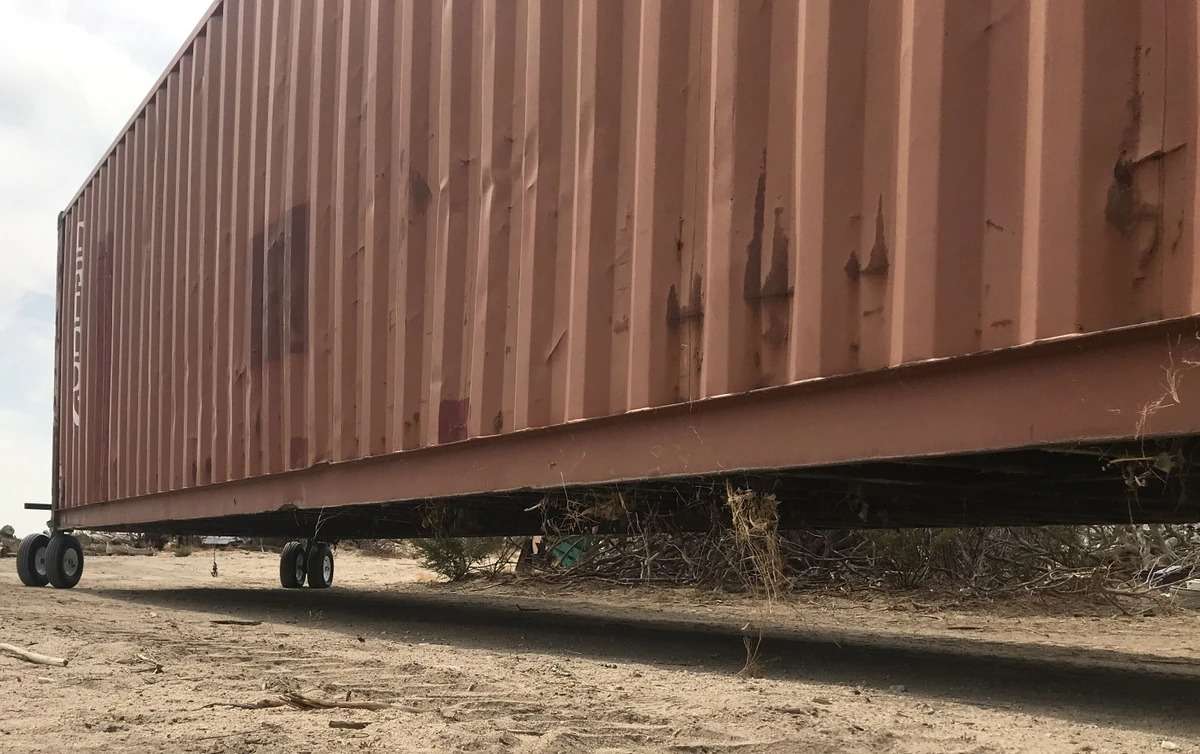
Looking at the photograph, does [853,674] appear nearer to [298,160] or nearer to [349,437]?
[349,437]

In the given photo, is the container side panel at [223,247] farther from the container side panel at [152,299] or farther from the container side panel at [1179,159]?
the container side panel at [1179,159]

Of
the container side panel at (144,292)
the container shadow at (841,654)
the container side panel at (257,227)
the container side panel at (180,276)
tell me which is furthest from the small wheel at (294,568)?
the container side panel at (257,227)

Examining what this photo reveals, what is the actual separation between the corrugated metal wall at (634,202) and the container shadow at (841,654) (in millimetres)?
1089

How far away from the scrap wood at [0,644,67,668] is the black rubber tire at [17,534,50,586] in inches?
278

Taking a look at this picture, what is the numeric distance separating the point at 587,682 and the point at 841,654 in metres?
1.73

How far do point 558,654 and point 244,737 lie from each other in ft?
7.25

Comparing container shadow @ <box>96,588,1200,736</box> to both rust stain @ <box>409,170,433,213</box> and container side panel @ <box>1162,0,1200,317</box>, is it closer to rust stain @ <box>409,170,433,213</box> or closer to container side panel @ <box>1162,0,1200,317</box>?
container side panel @ <box>1162,0,1200,317</box>

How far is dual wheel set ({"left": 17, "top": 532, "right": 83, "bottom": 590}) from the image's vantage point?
34.8 feet

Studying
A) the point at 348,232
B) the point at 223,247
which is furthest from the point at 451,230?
the point at 223,247

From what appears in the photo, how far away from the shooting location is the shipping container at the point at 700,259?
2715mm

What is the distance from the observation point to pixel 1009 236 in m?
2.88

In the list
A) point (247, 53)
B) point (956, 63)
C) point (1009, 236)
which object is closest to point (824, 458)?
point (1009, 236)

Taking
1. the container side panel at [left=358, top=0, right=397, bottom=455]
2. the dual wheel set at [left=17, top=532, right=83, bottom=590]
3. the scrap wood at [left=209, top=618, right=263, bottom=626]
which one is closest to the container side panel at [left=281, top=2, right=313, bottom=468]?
the container side panel at [left=358, top=0, right=397, bottom=455]

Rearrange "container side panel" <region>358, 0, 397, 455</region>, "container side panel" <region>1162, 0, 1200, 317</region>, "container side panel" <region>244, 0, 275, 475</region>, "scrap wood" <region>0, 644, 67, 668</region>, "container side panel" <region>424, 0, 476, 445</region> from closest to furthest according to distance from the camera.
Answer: "container side panel" <region>1162, 0, 1200, 317</region> → "scrap wood" <region>0, 644, 67, 668</region> → "container side panel" <region>424, 0, 476, 445</region> → "container side panel" <region>358, 0, 397, 455</region> → "container side panel" <region>244, 0, 275, 475</region>
